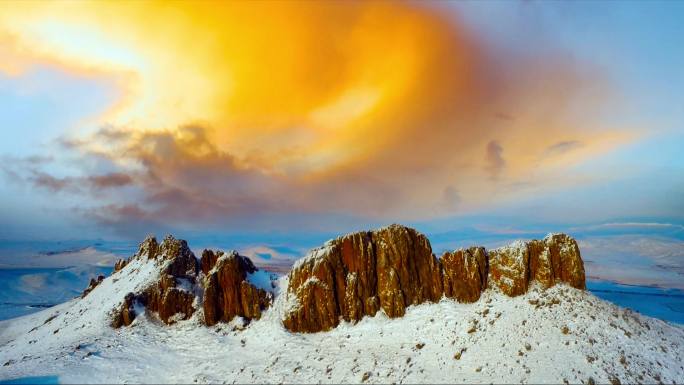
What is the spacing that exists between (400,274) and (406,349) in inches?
355

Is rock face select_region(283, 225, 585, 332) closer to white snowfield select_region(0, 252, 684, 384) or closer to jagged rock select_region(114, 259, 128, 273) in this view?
white snowfield select_region(0, 252, 684, 384)

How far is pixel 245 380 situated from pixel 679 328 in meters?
45.4

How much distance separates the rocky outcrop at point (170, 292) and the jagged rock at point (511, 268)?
128ft

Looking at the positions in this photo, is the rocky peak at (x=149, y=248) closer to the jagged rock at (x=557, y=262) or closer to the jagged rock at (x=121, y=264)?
the jagged rock at (x=121, y=264)

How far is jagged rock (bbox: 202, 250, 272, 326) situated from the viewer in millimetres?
41719

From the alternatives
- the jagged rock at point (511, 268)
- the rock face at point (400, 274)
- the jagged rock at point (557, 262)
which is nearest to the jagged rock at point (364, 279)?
the rock face at point (400, 274)

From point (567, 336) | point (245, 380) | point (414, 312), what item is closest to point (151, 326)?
point (245, 380)

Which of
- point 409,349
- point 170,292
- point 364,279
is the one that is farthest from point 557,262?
point 170,292

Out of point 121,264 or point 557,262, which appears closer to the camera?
point 557,262

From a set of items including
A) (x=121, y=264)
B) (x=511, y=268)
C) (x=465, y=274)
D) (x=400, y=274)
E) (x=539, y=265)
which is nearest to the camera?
(x=539, y=265)

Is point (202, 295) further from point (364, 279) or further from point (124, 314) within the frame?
point (364, 279)

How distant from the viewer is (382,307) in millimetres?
38000

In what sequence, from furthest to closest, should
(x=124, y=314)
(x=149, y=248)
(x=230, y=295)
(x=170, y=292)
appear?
(x=149, y=248) < (x=170, y=292) < (x=230, y=295) < (x=124, y=314)

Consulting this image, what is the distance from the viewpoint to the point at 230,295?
4262 centimetres
